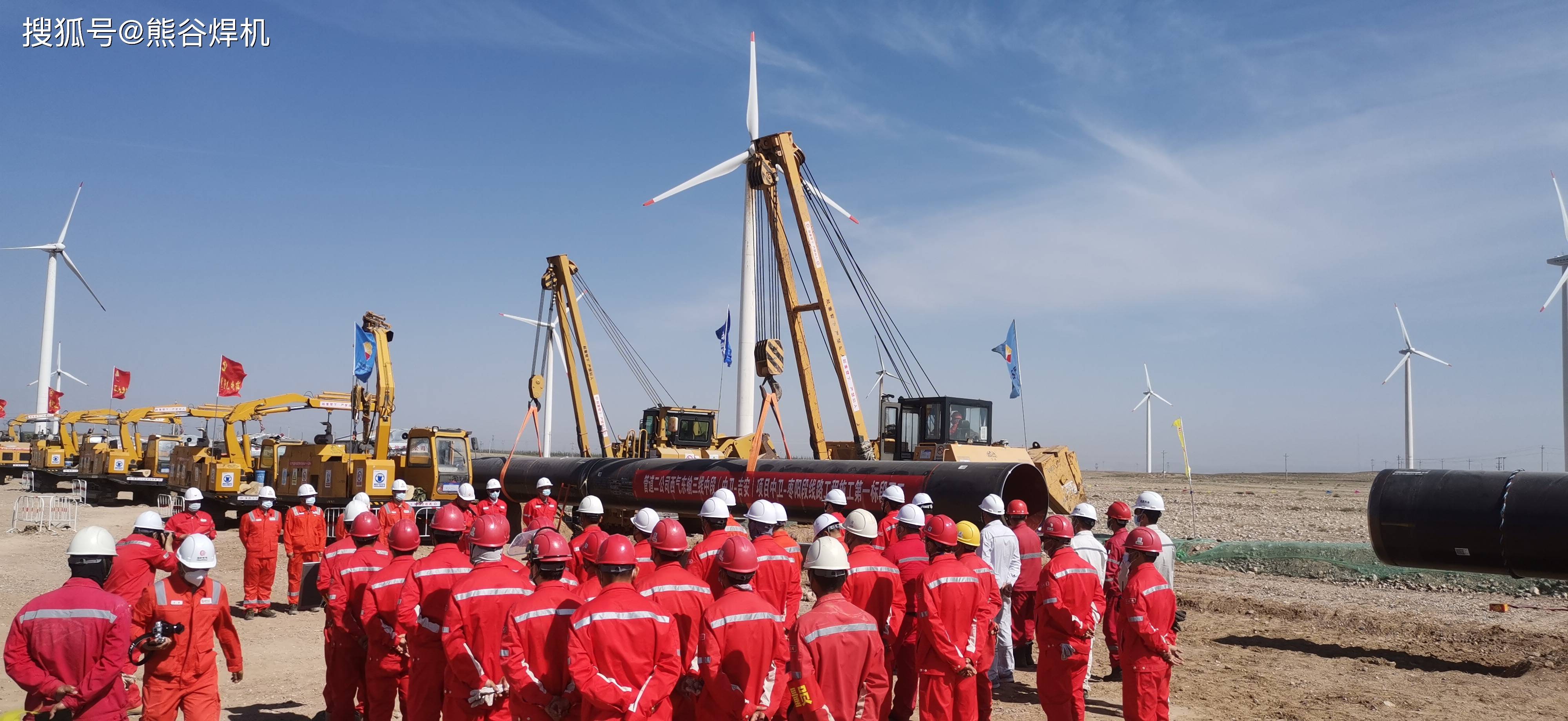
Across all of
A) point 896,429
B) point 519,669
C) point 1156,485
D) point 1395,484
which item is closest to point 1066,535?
point 1395,484

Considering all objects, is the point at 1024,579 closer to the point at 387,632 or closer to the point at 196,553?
the point at 387,632

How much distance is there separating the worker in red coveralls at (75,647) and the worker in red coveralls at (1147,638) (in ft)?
21.5

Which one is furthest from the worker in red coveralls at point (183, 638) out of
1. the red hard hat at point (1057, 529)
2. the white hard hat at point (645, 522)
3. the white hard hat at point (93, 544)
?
the red hard hat at point (1057, 529)

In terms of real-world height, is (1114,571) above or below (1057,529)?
below

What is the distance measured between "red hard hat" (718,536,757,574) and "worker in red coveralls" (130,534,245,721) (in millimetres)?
3645

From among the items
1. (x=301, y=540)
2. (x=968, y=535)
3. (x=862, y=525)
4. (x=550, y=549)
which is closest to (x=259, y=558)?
(x=301, y=540)

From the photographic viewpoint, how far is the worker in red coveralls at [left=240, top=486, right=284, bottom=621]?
13.9 m

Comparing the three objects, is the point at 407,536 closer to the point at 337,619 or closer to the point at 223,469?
the point at 337,619

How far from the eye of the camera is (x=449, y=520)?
701 cm

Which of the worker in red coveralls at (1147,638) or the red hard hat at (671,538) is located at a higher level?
the red hard hat at (671,538)

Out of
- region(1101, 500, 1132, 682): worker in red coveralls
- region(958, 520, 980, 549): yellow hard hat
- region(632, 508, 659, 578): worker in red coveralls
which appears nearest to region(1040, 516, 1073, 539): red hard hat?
region(1101, 500, 1132, 682): worker in red coveralls

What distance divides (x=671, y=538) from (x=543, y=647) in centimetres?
100

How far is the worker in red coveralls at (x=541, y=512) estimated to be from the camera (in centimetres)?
1412

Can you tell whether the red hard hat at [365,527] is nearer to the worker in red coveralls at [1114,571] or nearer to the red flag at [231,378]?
the worker in red coveralls at [1114,571]
